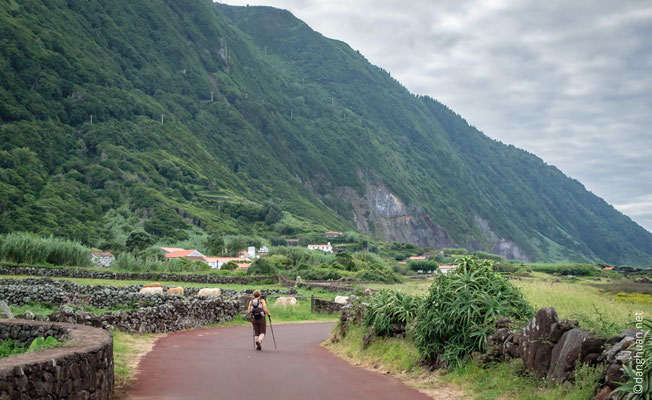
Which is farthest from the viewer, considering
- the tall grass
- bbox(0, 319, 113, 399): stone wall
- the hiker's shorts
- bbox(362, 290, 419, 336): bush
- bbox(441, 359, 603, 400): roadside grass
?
the tall grass

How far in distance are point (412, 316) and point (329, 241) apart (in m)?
170

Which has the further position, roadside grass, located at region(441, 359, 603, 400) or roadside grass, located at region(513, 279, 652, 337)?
roadside grass, located at region(513, 279, 652, 337)

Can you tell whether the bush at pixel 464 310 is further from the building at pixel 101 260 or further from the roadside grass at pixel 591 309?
the building at pixel 101 260

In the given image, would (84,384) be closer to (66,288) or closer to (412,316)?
(412,316)

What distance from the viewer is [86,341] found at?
10328mm

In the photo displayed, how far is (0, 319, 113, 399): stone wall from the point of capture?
7.61 m

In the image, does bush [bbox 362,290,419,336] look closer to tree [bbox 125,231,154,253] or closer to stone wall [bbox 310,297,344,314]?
stone wall [bbox 310,297,344,314]

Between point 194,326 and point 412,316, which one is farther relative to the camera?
point 194,326

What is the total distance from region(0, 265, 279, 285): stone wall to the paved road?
29.4m

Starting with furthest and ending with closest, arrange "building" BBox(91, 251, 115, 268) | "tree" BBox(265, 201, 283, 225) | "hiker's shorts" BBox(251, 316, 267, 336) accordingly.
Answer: "tree" BBox(265, 201, 283, 225) → "building" BBox(91, 251, 115, 268) → "hiker's shorts" BBox(251, 316, 267, 336)

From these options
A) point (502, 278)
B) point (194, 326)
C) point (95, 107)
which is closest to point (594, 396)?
point (502, 278)

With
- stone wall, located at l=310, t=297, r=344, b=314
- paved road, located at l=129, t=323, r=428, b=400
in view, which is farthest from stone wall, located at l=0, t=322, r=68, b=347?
stone wall, located at l=310, t=297, r=344, b=314

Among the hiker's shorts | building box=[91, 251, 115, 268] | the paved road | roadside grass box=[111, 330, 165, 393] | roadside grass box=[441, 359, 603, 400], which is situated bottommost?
the paved road

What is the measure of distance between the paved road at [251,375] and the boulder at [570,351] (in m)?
2.69
